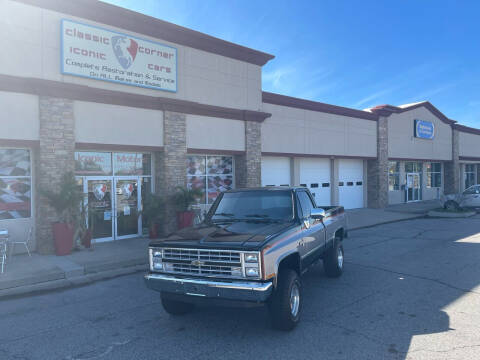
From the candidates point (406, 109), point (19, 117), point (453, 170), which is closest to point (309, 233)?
point (19, 117)

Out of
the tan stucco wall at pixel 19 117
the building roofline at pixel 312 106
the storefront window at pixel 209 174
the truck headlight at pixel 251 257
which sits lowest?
the truck headlight at pixel 251 257

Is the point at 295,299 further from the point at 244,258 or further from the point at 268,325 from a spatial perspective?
the point at 244,258

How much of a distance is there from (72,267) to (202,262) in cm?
514

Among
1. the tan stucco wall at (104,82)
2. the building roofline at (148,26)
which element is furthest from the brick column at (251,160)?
the building roofline at (148,26)

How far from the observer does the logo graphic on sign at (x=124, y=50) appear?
11.5 metres

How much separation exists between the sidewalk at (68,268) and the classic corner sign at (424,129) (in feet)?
71.5

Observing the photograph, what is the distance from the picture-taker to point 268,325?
196 inches

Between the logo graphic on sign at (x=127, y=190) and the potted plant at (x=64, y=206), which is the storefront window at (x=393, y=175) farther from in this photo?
the potted plant at (x=64, y=206)

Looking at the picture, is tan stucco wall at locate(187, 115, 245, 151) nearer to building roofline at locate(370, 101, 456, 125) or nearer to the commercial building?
the commercial building

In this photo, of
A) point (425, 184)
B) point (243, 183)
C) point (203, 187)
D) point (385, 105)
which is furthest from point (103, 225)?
point (425, 184)

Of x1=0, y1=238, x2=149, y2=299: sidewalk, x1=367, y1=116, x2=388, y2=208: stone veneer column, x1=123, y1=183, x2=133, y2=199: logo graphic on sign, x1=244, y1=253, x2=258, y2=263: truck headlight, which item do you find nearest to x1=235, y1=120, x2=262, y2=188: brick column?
x1=123, y1=183, x2=133, y2=199: logo graphic on sign

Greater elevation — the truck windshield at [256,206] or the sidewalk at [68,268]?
the truck windshield at [256,206]

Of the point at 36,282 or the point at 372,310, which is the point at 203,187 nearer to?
the point at 36,282

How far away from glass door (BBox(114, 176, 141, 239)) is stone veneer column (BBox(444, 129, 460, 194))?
87.8 feet
